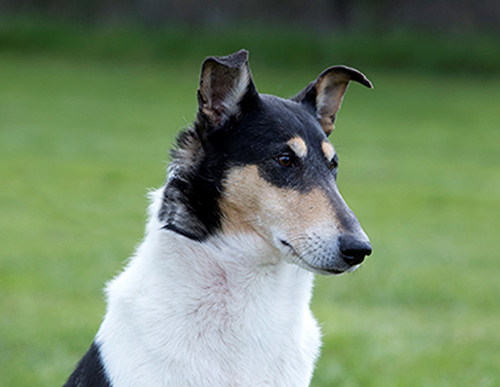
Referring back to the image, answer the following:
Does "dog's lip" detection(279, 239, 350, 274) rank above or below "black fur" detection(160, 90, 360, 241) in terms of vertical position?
below

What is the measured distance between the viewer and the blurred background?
780 cm

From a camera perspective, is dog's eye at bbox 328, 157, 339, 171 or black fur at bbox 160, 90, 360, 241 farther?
dog's eye at bbox 328, 157, 339, 171

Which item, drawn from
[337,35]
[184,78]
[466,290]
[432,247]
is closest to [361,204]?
[432,247]

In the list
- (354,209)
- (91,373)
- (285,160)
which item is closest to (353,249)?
(285,160)

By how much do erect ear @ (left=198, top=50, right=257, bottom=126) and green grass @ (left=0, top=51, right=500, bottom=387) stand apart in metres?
3.06

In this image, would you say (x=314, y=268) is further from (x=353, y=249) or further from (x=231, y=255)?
(x=231, y=255)

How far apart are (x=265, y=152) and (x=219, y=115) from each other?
35 cm

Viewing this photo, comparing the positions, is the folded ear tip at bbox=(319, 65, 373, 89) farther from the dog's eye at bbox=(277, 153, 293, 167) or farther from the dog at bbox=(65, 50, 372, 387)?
the dog's eye at bbox=(277, 153, 293, 167)

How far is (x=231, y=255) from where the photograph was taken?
13.9 ft

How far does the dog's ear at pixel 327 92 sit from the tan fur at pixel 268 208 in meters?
0.85

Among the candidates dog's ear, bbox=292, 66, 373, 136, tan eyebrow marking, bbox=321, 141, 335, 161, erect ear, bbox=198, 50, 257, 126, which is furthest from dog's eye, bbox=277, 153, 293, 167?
dog's ear, bbox=292, 66, 373, 136

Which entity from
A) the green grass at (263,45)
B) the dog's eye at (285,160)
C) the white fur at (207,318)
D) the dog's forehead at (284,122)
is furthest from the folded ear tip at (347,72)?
the green grass at (263,45)

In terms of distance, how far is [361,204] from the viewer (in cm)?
1535

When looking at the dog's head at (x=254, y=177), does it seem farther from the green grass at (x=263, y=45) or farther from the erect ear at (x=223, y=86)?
the green grass at (x=263, y=45)
